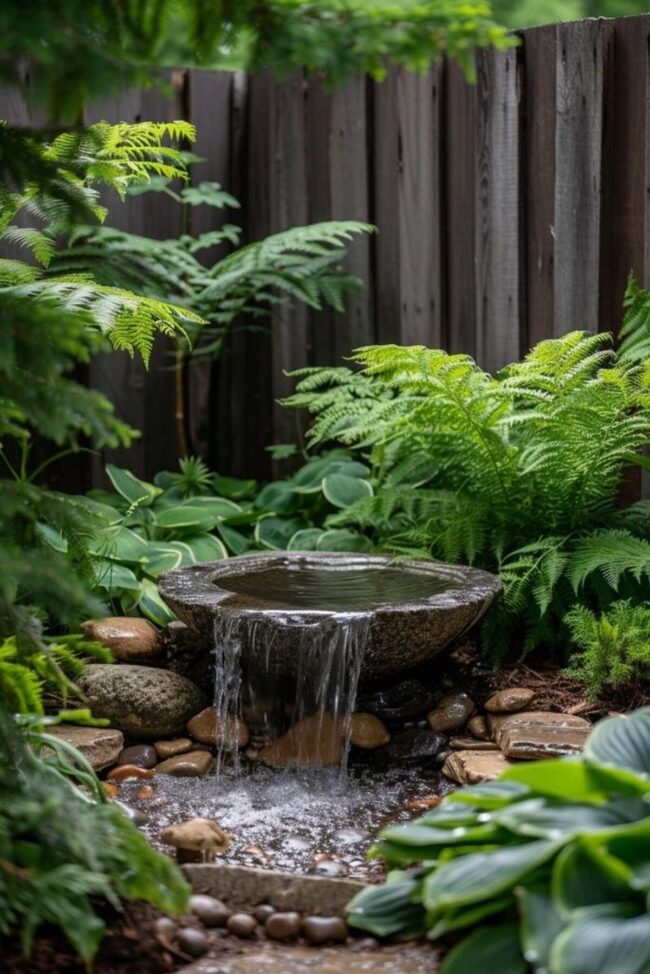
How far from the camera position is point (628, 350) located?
468 centimetres

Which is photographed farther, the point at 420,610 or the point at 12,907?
the point at 420,610

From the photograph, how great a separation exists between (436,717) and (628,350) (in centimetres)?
151

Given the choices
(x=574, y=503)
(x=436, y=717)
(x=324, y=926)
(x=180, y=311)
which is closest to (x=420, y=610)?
(x=436, y=717)

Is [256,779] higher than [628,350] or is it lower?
lower

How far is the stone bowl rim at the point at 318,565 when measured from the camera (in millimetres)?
4094

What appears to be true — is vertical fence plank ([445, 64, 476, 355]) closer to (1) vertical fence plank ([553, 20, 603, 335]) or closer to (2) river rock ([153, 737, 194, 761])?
(1) vertical fence plank ([553, 20, 603, 335])

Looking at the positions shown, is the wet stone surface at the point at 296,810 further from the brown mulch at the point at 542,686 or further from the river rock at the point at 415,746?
the brown mulch at the point at 542,686

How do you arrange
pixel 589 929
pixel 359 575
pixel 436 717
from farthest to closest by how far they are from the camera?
pixel 359 575, pixel 436 717, pixel 589 929

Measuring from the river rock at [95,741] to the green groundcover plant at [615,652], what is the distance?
5.09ft

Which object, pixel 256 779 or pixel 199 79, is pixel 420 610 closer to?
pixel 256 779

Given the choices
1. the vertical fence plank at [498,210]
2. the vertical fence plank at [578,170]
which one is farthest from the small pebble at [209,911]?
the vertical fence plank at [498,210]

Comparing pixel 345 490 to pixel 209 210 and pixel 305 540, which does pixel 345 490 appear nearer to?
pixel 305 540

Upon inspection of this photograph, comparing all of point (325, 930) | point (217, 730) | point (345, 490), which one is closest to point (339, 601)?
point (217, 730)

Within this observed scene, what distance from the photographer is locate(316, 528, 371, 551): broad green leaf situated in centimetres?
525
